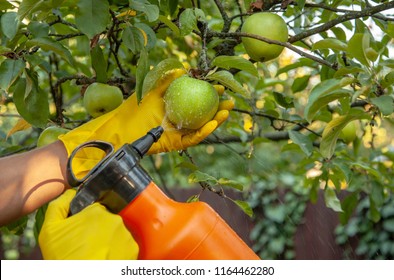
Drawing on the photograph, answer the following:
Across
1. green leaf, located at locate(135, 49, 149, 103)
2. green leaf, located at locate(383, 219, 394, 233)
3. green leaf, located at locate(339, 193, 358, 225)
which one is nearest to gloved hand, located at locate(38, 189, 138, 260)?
green leaf, located at locate(135, 49, 149, 103)

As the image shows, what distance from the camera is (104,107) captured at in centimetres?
153

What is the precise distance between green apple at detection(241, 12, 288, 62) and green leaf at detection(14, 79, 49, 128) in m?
0.50

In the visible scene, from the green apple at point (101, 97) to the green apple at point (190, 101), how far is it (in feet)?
0.91

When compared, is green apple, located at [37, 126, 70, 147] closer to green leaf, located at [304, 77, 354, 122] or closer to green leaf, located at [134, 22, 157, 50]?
green leaf, located at [134, 22, 157, 50]

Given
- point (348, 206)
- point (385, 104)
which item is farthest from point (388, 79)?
point (348, 206)

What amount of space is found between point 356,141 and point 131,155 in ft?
3.71

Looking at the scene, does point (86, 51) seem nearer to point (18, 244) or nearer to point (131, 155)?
point (131, 155)

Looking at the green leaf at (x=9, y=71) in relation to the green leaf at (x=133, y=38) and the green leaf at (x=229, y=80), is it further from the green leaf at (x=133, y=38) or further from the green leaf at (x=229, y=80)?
the green leaf at (x=229, y=80)

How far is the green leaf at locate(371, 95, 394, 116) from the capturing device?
3.55 feet

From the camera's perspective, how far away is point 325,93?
3.86ft

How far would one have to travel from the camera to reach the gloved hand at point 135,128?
1.36 metres

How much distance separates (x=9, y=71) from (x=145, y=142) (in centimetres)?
33

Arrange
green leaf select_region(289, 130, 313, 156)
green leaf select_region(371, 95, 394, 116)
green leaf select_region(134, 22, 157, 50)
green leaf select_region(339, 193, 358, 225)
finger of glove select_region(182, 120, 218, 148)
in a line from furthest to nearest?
green leaf select_region(339, 193, 358, 225) → green leaf select_region(289, 130, 313, 156) → green leaf select_region(134, 22, 157, 50) → finger of glove select_region(182, 120, 218, 148) → green leaf select_region(371, 95, 394, 116)

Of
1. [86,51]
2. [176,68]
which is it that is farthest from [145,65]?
[86,51]
